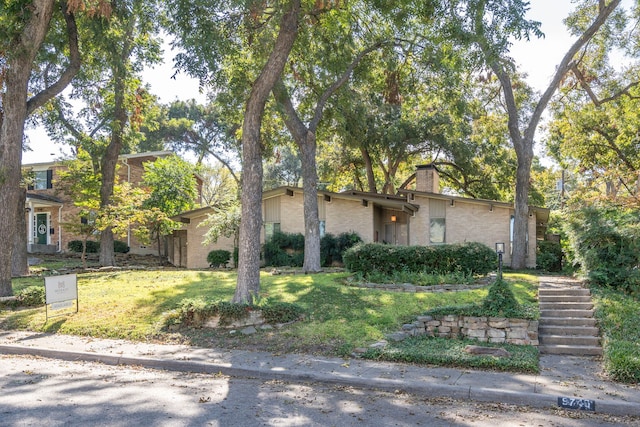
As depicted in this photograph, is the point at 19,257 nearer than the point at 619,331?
No

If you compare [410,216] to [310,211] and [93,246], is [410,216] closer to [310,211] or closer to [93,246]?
[310,211]

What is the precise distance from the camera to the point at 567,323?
10.1 metres

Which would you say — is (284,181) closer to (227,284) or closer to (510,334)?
(227,284)

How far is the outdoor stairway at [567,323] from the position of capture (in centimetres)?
903

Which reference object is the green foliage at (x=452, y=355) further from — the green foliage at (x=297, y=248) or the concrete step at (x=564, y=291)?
the green foliage at (x=297, y=248)

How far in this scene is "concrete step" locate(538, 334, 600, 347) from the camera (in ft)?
30.3

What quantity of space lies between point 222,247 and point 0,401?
61.7 ft

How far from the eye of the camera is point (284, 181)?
53969 millimetres

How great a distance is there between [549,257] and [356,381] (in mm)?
15666

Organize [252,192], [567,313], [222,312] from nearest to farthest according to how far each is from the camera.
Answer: [222,312] → [567,313] → [252,192]

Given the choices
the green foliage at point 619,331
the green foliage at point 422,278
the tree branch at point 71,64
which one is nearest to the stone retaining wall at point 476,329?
the green foliage at point 619,331

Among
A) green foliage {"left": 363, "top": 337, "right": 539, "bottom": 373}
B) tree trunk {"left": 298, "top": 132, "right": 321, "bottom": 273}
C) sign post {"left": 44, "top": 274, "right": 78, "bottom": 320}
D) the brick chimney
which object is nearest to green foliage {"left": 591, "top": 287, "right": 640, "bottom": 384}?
green foliage {"left": 363, "top": 337, "right": 539, "bottom": 373}

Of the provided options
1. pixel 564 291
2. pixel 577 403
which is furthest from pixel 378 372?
pixel 564 291

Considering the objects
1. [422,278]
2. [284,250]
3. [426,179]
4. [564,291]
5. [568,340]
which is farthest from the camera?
[426,179]
